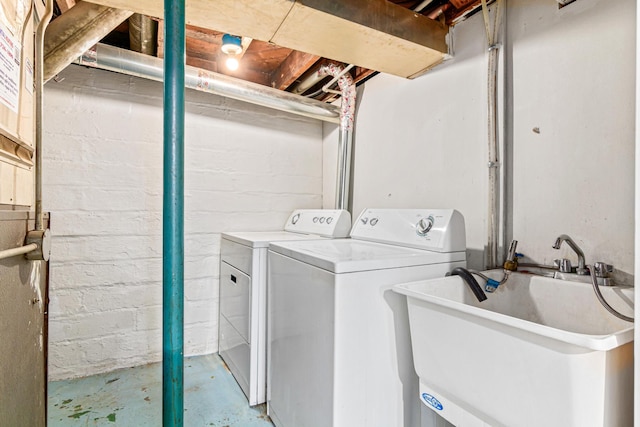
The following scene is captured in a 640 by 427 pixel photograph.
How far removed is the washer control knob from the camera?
1.45 meters

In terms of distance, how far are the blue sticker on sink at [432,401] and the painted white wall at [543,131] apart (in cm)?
71

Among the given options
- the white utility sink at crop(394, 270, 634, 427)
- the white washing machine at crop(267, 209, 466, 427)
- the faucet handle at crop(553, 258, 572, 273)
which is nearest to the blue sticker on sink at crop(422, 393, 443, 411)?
the white utility sink at crop(394, 270, 634, 427)

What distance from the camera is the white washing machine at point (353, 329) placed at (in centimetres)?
111

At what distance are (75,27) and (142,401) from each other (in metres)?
1.89

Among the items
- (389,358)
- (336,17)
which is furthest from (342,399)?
(336,17)

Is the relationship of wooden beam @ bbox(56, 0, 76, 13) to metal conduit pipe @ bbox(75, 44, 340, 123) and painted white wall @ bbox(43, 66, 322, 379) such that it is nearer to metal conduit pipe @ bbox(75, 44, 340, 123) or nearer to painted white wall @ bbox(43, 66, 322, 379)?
metal conduit pipe @ bbox(75, 44, 340, 123)

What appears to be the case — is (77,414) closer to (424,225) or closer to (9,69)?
(9,69)

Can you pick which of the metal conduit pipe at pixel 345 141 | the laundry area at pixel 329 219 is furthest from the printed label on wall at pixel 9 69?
the metal conduit pipe at pixel 345 141

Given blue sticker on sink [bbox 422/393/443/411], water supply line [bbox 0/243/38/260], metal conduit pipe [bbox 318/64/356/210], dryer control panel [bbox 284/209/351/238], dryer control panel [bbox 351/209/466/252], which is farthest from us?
metal conduit pipe [bbox 318/64/356/210]

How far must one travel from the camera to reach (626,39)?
3.50 feet

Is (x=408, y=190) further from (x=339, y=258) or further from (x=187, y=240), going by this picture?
(x=187, y=240)

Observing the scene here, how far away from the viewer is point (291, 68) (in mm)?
2283

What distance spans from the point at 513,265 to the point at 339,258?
2.37 feet

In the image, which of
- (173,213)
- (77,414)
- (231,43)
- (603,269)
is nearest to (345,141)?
(231,43)
